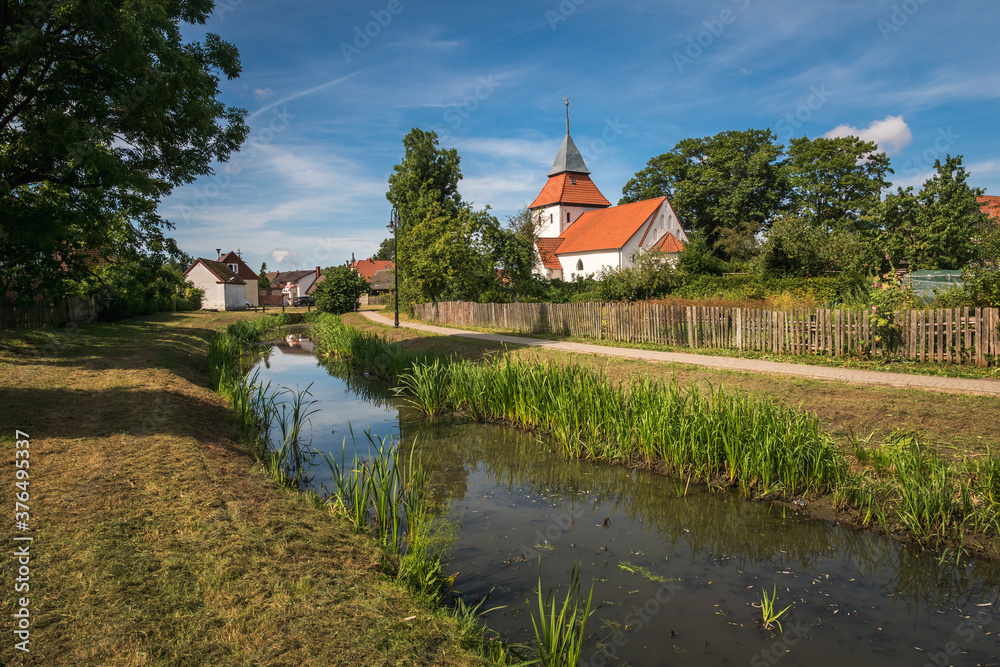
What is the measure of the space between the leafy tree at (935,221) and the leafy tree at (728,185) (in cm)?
2267

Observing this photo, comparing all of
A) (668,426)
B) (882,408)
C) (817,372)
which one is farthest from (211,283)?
(882,408)

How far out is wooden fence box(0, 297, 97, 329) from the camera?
1845 centimetres

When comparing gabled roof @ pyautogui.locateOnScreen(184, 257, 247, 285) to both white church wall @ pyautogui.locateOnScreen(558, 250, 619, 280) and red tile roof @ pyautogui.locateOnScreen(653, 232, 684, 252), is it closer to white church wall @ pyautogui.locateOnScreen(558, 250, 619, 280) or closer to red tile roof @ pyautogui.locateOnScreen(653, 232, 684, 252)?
white church wall @ pyautogui.locateOnScreen(558, 250, 619, 280)

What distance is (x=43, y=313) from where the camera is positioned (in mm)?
20234

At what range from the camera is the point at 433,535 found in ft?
18.8

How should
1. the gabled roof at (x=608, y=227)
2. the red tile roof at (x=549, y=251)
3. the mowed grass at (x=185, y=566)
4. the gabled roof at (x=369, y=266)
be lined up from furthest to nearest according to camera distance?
1. the gabled roof at (x=369, y=266)
2. the red tile roof at (x=549, y=251)
3. the gabled roof at (x=608, y=227)
4. the mowed grass at (x=185, y=566)

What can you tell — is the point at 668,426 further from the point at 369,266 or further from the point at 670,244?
the point at 369,266

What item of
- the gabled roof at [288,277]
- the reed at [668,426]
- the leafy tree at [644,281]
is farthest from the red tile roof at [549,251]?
the gabled roof at [288,277]

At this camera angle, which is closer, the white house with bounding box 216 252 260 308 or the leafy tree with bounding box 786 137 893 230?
the leafy tree with bounding box 786 137 893 230

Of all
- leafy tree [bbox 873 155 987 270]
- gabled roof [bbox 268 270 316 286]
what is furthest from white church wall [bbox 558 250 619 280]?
gabled roof [bbox 268 270 316 286]

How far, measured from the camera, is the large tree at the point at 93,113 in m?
9.15

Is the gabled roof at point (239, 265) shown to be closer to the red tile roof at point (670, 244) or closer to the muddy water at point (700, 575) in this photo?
the red tile roof at point (670, 244)

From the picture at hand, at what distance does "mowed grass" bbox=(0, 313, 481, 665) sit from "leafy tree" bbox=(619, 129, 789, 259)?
48.6 meters

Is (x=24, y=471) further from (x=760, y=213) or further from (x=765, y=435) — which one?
(x=760, y=213)
